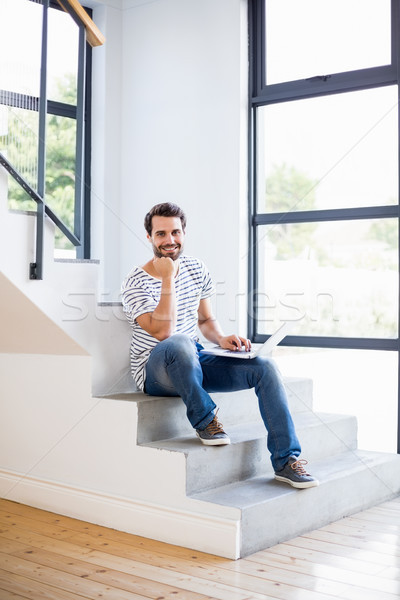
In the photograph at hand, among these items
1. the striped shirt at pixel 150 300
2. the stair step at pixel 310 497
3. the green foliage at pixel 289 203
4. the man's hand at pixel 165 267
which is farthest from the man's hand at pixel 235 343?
the green foliage at pixel 289 203

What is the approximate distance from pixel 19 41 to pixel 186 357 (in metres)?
1.25

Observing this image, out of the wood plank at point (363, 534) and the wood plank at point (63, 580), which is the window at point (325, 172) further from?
the wood plank at point (63, 580)

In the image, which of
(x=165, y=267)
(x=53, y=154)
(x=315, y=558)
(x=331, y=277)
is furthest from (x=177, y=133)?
(x=315, y=558)

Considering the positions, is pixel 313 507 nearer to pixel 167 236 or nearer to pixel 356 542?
pixel 356 542

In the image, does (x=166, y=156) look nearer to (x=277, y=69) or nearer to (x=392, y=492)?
(x=277, y=69)

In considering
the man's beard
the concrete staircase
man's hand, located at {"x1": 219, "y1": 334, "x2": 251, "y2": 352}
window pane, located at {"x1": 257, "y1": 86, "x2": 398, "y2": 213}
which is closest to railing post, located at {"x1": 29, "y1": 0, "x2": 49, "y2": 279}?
the man's beard

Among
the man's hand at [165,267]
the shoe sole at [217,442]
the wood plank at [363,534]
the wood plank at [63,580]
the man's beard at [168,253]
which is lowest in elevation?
the wood plank at [363,534]

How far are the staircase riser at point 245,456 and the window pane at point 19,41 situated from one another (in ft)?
4.72

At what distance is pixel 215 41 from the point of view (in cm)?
396

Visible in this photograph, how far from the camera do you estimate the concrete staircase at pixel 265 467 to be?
8.53 feet

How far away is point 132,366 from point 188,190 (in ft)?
4.40

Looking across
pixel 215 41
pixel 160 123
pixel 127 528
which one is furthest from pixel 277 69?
pixel 127 528

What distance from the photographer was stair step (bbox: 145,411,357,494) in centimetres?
266

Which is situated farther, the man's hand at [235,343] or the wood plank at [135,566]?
the man's hand at [235,343]
